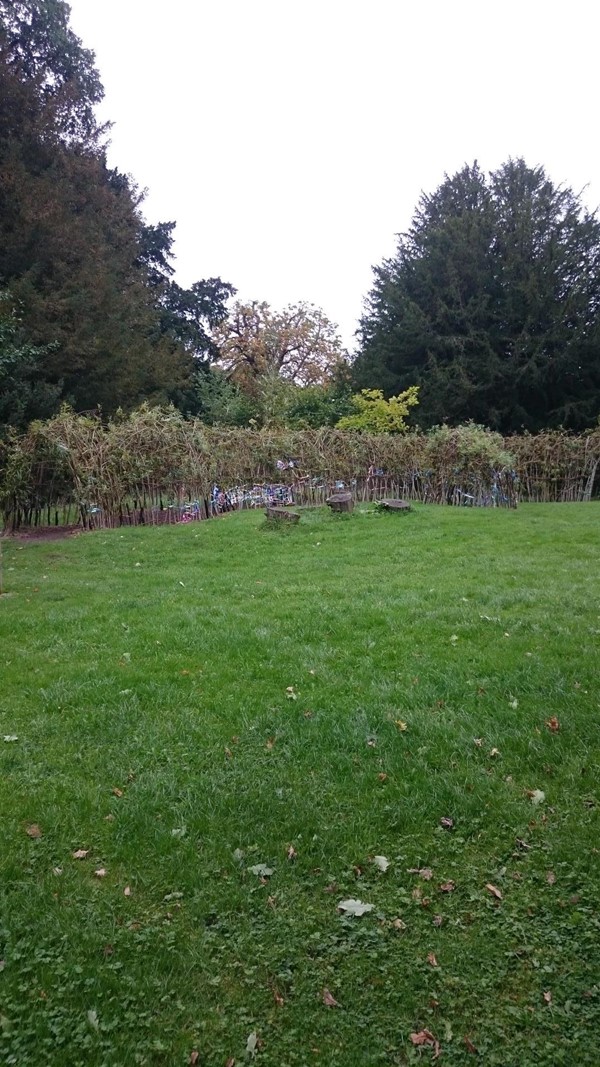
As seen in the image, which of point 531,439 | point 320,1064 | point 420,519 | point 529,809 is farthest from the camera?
point 531,439

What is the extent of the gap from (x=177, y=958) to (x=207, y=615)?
13.2 feet

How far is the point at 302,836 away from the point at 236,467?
42.8 feet

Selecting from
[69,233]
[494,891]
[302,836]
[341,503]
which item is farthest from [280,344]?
[494,891]

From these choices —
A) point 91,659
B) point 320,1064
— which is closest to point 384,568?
point 91,659

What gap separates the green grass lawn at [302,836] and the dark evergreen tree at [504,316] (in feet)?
74.1

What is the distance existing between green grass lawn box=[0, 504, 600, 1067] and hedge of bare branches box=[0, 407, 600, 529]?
788cm

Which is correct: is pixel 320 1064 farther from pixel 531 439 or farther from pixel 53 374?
pixel 53 374

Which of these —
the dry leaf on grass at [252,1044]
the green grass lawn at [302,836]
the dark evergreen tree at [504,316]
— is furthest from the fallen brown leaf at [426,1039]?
the dark evergreen tree at [504,316]

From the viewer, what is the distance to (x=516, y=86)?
7.60m

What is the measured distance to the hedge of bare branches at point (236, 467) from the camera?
1341 centimetres

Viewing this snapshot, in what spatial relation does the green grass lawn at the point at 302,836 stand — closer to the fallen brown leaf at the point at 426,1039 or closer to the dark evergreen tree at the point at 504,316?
the fallen brown leaf at the point at 426,1039

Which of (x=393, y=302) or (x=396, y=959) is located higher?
(x=393, y=302)

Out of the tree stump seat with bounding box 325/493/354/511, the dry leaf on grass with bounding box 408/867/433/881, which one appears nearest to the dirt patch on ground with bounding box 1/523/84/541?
the tree stump seat with bounding box 325/493/354/511

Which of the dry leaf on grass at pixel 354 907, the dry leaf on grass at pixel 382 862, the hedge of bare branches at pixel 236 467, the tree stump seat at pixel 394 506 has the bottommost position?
the dry leaf on grass at pixel 354 907
